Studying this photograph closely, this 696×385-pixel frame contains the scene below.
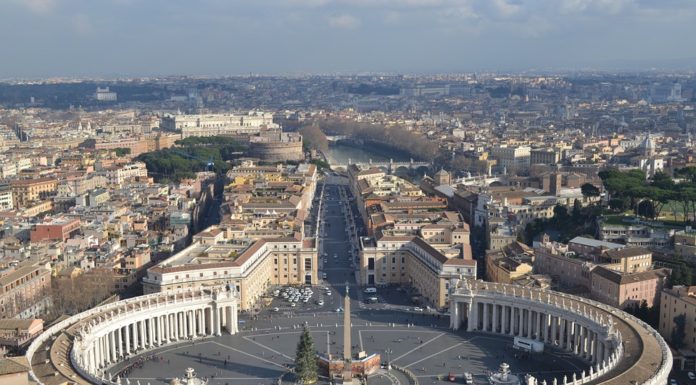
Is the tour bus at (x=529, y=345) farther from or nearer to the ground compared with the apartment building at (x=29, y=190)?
nearer to the ground

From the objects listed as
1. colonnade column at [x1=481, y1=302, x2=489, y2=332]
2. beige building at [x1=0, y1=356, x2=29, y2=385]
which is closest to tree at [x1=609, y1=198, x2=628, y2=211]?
colonnade column at [x1=481, y1=302, x2=489, y2=332]

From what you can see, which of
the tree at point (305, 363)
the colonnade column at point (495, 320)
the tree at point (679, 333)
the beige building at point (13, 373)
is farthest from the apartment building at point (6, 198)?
the tree at point (679, 333)

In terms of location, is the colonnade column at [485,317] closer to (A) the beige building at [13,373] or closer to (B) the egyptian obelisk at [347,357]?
(B) the egyptian obelisk at [347,357]

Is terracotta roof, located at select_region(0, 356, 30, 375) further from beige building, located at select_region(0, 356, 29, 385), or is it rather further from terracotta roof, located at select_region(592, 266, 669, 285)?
terracotta roof, located at select_region(592, 266, 669, 285)

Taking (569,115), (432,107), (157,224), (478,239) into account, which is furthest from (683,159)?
(432,107)

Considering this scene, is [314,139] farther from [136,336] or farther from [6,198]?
[136,336]

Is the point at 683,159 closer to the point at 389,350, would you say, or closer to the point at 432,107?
the point at 389,350
